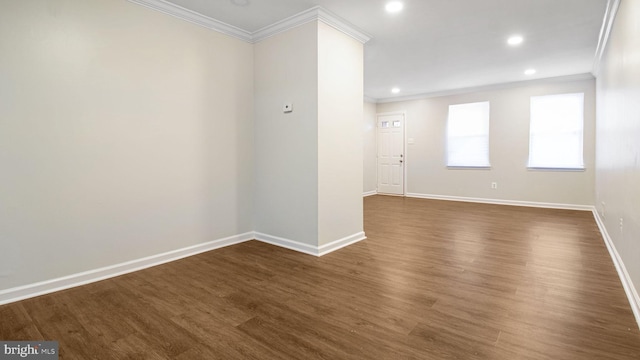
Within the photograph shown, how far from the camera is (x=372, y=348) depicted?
5.63ft

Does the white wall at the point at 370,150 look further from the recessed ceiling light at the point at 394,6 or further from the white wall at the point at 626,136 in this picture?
the white wall at the point at 626,136

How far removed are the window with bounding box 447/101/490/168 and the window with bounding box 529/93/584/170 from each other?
2.87ft

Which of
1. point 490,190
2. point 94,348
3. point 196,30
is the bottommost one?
point 94,348

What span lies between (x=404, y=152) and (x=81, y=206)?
22.9ft

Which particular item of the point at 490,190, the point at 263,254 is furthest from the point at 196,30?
the point at 490,190

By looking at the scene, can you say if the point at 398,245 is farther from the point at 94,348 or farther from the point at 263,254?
the point at 94,348

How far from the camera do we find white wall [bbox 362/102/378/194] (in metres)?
8.21

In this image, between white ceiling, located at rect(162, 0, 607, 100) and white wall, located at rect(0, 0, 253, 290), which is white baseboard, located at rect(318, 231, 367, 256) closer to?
white wall, located at rect(0, 0, 253, 290)

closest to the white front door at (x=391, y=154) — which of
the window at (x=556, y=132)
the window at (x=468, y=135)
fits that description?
the window at (x=468, y=135)

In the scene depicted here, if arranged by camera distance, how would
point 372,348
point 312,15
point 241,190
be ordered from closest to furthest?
point 372,348 < point 312,15 < point 241,190

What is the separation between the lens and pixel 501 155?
264 inches

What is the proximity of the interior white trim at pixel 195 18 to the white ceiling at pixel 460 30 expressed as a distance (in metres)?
0.08

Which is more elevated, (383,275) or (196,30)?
(196,30)

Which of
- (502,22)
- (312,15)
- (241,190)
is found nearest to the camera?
(312,15)
